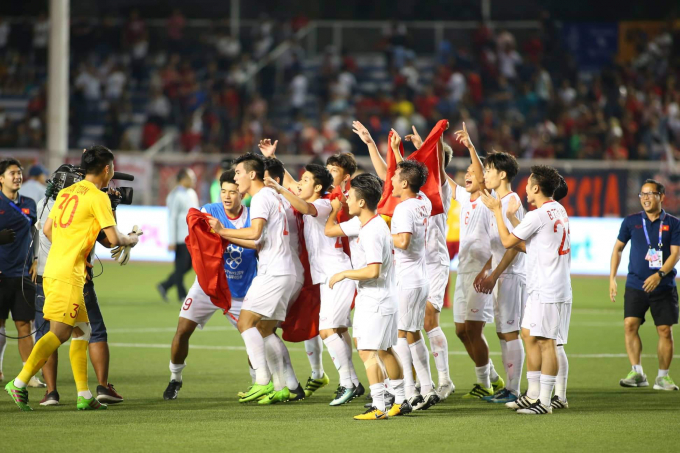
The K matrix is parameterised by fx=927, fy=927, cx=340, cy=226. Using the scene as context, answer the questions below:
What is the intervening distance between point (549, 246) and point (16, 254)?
5.19m

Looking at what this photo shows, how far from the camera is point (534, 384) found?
25.7 feet

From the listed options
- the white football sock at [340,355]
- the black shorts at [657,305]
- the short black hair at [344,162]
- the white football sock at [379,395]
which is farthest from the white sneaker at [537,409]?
the short black hair at [344,162]

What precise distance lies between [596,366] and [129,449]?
6.14 meters

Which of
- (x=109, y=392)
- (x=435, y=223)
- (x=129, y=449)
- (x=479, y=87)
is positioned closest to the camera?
(x=129, y=449)

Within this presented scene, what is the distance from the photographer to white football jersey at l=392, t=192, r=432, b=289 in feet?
25.0

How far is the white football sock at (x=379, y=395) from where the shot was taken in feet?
24.0

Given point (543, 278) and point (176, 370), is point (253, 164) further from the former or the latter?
point (543, 278)

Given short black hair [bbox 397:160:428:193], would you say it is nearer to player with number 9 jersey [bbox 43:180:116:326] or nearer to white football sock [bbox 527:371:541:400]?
white football sock [bbox 527:371:541:400]

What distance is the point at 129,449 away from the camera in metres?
6.31

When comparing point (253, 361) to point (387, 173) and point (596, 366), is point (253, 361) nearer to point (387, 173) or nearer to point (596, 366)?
point (387, 173)

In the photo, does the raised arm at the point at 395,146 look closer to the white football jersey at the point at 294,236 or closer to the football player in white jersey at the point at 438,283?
the football player in white jersey at the point at 438,283

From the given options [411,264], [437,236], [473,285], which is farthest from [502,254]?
[411,264]

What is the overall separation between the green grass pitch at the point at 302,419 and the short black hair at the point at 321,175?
1.98m

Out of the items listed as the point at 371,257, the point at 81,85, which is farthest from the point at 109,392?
the point at 81,85
